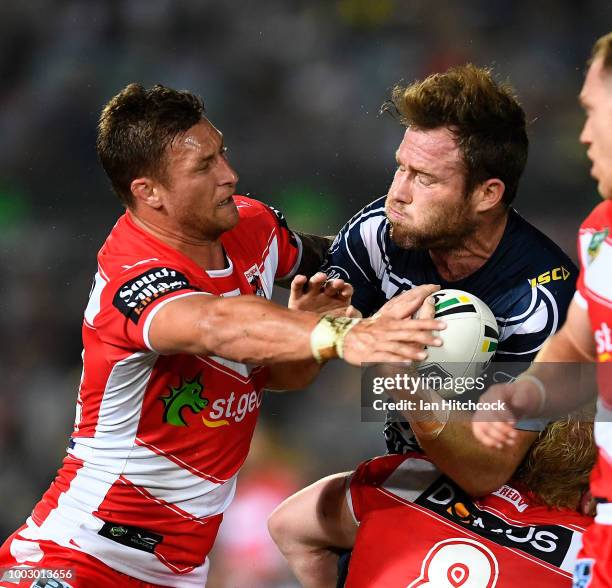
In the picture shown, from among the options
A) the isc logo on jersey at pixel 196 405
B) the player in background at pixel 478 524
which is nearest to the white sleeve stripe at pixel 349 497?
the player in background at pixel 478 524

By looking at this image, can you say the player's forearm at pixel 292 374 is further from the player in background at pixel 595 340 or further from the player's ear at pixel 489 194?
the player in background at pixel 595 340

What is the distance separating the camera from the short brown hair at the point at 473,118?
318cm

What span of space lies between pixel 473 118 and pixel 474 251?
45 centimetres

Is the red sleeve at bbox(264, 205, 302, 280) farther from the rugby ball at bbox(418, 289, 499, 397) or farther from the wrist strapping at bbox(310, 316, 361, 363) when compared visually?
the wrist strapping at bbox(310, 316, 361, 363)

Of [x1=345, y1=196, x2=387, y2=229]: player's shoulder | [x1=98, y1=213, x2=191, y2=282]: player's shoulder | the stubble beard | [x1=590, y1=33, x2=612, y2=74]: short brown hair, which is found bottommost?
[x1=98, y1=213, x2=191, y2=282]: player's shoulder

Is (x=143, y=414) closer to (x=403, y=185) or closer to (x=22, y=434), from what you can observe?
(x=403, y=185)

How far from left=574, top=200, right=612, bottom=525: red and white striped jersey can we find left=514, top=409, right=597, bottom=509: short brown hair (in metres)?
0.73

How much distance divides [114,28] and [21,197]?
1255 mm

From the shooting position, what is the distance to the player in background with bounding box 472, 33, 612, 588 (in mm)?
2100

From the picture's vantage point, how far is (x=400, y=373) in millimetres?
2729

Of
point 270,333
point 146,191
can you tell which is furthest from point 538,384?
point 146,191

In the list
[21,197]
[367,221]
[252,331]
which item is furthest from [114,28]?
[252,331]

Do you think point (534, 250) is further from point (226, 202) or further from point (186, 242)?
point (186, 242)

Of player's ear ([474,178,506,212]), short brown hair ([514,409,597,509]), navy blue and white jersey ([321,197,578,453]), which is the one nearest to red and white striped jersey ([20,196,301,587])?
navy blue and white jersey ([321,197,578,453])
